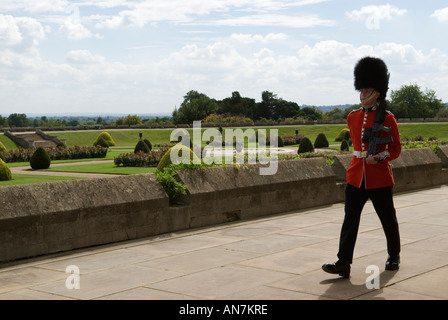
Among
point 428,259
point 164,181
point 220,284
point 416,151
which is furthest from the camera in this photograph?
point 416,151

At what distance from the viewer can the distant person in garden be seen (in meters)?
6.22

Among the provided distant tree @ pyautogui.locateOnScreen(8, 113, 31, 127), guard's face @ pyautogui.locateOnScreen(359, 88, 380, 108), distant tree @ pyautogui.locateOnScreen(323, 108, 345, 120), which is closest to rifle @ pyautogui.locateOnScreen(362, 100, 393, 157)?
guard's face @ pyautogui.locateOnScreen(359, 88, 380, 108)

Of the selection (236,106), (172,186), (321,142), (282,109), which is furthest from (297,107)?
(172,186)

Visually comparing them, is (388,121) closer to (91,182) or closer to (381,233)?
(381,233)

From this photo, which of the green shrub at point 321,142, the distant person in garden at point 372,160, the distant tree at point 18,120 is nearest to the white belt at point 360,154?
the distant person in garden at point 372,160

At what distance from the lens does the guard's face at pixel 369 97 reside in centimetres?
635

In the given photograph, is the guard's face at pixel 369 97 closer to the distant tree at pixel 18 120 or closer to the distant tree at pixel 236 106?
the distant tree at pixel 236 106

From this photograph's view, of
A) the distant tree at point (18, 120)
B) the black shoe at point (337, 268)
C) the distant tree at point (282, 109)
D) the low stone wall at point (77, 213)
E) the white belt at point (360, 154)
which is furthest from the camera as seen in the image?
the distant tree at point (18, 120)

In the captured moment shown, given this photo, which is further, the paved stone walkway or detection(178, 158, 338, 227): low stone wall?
detection(178, 158, 338, 227): low stone wall

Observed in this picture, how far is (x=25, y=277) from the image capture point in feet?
20.4

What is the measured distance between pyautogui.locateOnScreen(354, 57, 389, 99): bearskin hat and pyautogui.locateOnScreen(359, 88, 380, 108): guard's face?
43 millimetres

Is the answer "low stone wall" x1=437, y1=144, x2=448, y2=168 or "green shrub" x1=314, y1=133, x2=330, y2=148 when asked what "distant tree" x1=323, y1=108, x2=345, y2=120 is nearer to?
"green shrub" x1=314, y1=133, x2=330, y2=148
